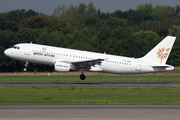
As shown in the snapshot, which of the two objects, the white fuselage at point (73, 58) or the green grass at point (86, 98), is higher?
the white fuselage at point (73, 58)

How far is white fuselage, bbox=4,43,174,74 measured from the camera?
4409 centimetres

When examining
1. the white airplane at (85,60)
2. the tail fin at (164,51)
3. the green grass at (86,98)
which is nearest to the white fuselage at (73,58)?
the white airplane at (85,60)

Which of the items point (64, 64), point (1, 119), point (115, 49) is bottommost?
point (1, 119)

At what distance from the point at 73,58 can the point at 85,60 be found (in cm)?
187

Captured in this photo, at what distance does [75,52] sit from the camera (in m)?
45.1

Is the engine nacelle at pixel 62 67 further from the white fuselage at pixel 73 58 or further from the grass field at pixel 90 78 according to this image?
the grass field at pixel 90 78

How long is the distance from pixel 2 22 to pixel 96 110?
103093 millimetres

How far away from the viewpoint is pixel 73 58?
4447 cm

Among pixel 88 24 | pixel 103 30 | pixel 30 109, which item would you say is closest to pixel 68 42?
pixel 103 30

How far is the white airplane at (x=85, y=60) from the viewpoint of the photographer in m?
43.3

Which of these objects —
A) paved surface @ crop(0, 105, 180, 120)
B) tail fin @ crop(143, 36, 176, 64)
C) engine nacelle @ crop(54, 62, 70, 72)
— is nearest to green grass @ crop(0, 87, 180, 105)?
paved surface @ crop(0, 105, 180, 120)

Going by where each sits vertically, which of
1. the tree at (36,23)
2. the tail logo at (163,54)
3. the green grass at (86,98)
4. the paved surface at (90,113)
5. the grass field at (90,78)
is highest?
the tree at (36,23)

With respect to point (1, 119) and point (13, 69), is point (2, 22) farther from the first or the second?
point (1, 119)

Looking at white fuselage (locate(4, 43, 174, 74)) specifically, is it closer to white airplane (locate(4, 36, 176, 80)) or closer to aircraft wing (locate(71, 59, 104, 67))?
white airplane (locate(4, 36, 176, 80))
